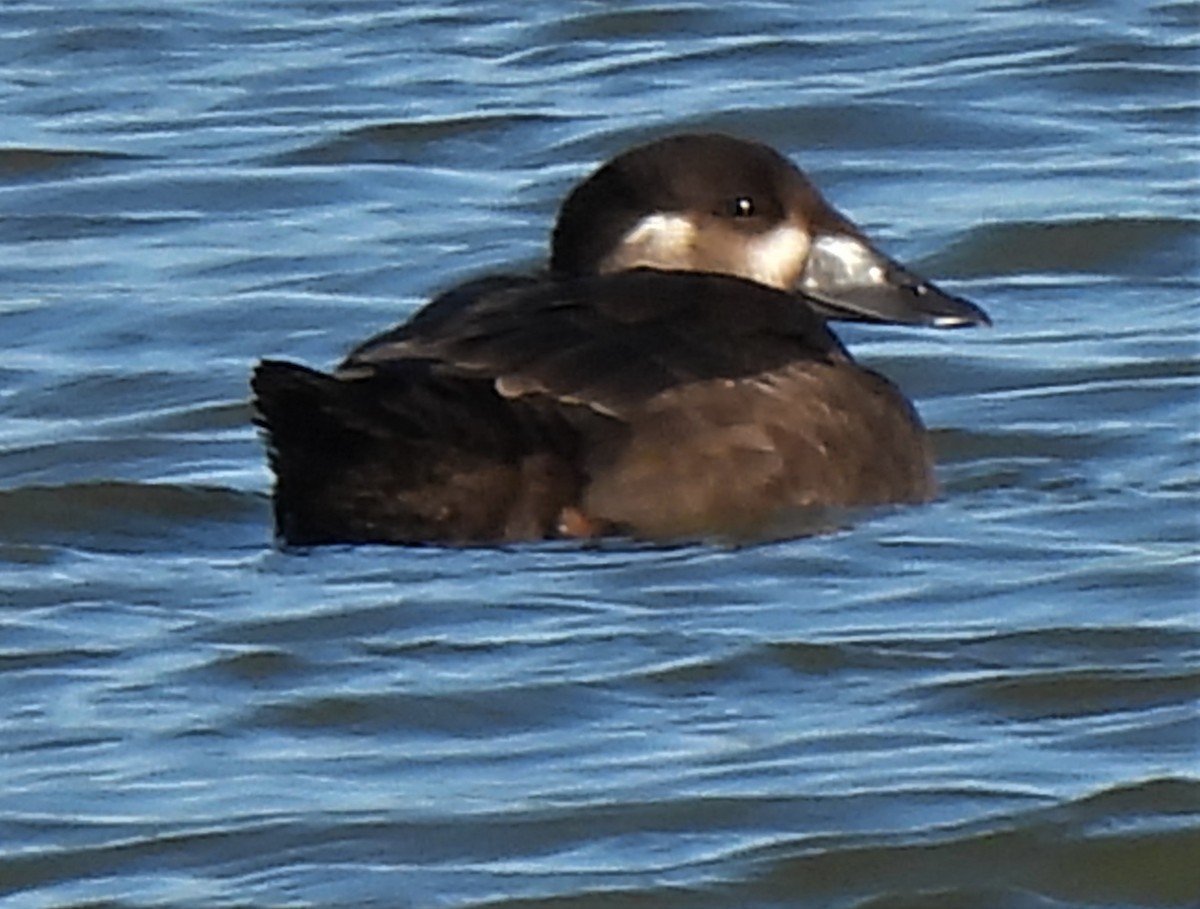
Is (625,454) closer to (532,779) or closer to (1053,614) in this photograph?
(1053,614)

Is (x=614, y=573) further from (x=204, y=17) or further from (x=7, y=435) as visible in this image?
(x=204, y=17)

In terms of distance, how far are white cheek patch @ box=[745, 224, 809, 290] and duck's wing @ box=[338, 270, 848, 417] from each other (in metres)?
0.65

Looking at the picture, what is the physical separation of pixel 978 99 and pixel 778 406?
13.9 feet

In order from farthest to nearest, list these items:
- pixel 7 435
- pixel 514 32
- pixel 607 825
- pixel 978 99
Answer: pixel 514 32 < pixel 978 99 < pixel 7 435 < pixel 607 825

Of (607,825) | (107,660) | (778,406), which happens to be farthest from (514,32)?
(607,825)

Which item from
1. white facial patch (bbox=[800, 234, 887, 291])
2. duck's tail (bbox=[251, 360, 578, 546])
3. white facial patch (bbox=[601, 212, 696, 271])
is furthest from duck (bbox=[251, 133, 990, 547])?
white facial patch (bbox=[800, 234, 887, 291])

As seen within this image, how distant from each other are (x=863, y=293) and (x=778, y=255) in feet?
0.69

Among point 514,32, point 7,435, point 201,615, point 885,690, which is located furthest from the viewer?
point 514,32

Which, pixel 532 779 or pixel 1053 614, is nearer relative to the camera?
pixel 532 779

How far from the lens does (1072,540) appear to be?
827cm

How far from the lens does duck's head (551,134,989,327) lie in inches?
355

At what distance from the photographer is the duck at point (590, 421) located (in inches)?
312

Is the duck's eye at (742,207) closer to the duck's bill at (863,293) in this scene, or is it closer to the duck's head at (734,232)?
the duck's head at (734,232)

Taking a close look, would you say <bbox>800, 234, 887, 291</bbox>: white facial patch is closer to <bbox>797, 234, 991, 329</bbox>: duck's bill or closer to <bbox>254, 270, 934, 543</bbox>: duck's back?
<bbox>797, 234, 991, 329</bbox>: duck's bill
